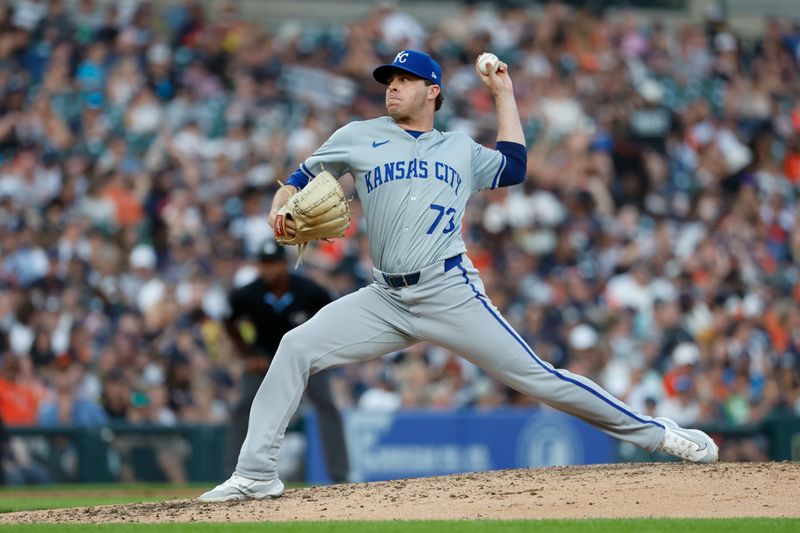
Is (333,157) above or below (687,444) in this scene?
above

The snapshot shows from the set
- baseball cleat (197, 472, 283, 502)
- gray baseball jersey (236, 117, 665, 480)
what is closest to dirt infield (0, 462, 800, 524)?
baseball cleat (197, 472, 283, 502)

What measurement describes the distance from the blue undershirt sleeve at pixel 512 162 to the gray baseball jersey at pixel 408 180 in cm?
3

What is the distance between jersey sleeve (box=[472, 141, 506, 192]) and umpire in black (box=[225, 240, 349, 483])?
313cm

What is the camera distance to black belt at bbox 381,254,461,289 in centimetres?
625

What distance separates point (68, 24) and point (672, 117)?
7783 mm

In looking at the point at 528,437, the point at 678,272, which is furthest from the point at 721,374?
the point at 528,437

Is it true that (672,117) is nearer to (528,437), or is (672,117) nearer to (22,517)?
(528,437)

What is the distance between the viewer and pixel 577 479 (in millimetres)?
6801

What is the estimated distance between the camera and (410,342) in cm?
646

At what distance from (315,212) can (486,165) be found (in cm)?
87

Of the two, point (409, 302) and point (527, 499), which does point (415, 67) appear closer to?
point (409, 302)

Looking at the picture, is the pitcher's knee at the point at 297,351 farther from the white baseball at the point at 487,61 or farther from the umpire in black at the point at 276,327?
the umpire in black at the point at 276,327

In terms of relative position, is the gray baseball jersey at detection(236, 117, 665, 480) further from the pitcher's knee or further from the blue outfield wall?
the blue outfield wall

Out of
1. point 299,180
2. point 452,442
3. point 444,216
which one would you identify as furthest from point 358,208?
point 444,216
